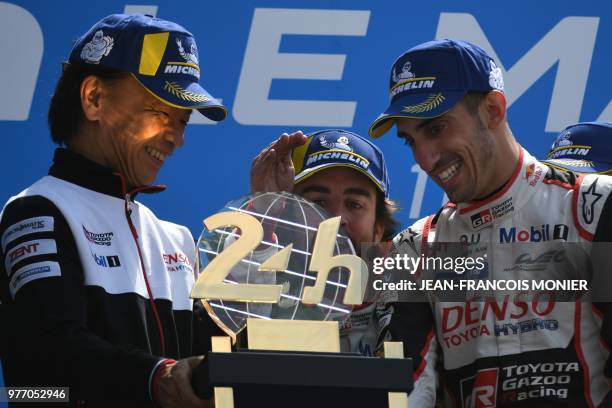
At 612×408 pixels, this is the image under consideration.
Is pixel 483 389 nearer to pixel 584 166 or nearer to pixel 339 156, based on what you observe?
pixel 339 156

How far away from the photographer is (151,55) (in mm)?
2123

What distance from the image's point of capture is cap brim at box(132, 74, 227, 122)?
2.09 m

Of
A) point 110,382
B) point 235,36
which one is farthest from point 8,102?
point 110,382

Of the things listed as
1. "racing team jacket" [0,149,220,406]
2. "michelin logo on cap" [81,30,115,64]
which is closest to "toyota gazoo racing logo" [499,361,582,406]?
"racing team jacket" [0,149,220,406]

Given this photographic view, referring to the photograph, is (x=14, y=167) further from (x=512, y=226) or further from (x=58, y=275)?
(x=512, y=226)

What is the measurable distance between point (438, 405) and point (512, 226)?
0.37 metres

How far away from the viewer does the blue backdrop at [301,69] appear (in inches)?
116

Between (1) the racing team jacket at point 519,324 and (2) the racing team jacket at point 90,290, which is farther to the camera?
(1) the racing team jacket at point 519,324

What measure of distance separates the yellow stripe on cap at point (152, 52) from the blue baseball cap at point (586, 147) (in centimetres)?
111

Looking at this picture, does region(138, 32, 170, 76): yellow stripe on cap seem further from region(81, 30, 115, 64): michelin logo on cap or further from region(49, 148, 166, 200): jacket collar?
region(49, 148, 166, 200): jacket collar

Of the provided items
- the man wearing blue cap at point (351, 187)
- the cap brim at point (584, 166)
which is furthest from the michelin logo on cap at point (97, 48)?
the cap brim at point (584, 166)

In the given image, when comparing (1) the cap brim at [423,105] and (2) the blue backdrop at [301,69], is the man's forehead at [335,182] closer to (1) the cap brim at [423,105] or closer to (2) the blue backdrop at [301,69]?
(1) the cap brim at [423,105]

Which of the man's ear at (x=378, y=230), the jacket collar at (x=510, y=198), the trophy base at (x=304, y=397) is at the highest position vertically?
the man's ear at (x=378, y=230)

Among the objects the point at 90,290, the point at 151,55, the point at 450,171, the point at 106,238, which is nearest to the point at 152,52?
the point at 151,55
